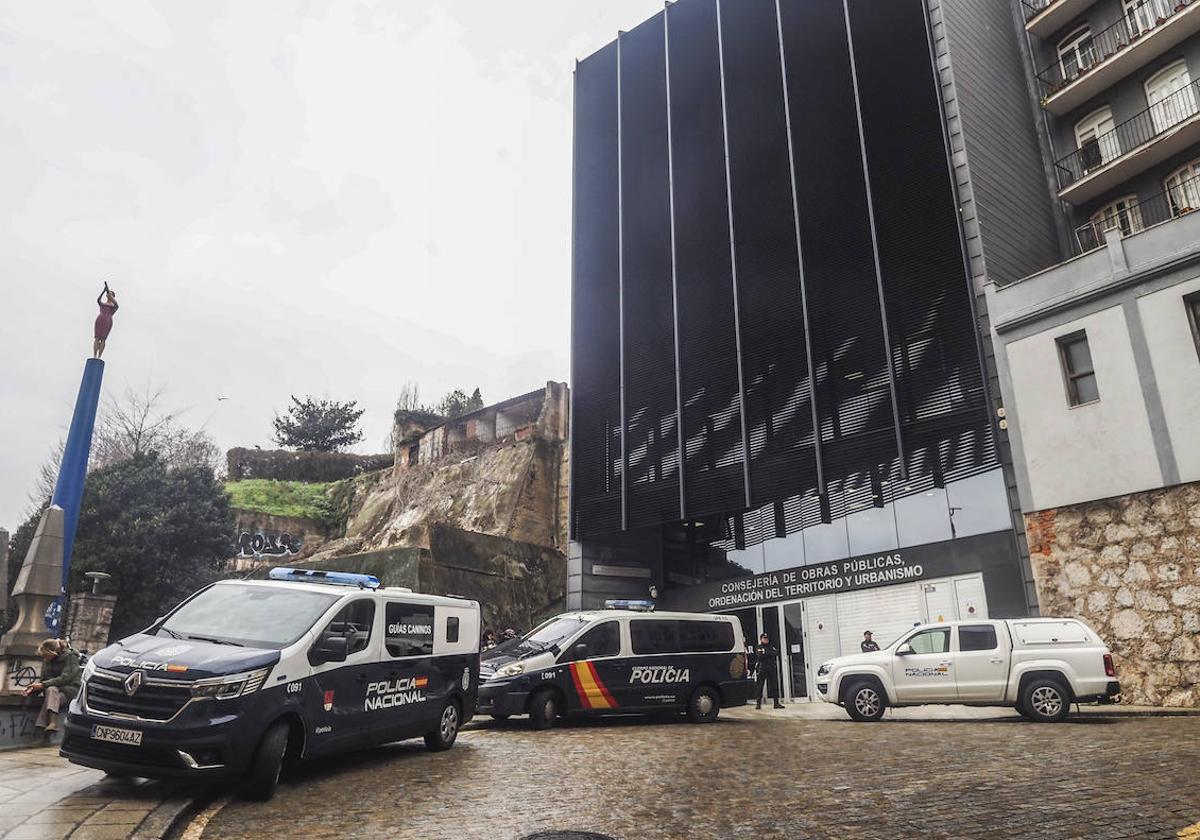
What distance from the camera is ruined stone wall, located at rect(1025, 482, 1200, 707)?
14109 mm

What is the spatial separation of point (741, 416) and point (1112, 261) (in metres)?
9.30

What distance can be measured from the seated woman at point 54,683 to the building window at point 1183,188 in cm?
2457

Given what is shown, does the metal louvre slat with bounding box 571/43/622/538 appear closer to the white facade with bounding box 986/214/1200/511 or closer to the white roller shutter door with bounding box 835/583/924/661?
the white roller shutter door with bounding box 835/583/924/661

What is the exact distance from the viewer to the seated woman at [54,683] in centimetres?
1020

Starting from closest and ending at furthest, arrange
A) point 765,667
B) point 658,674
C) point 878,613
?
point 658,674
point 765,667
point 878,613

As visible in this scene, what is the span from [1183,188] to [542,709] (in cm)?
2006

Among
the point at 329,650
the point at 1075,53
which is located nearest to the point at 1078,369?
the point at 1075,53

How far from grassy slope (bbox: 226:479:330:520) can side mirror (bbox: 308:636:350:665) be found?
36752mm

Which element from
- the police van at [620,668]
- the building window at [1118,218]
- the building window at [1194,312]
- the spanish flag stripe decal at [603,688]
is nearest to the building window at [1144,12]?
the building window at [1118,218]

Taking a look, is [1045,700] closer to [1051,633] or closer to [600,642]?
[1051,633]

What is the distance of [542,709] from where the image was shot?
42.5 feet

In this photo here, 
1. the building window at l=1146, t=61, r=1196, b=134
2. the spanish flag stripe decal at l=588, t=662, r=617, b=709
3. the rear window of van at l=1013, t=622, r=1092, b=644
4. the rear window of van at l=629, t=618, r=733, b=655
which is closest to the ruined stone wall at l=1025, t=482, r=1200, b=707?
the rear window of van at l=1013, t=622, r=1092, b=644

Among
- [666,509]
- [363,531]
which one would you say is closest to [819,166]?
[666,509]

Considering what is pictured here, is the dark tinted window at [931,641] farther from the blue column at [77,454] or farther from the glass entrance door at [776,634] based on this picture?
the blue column at [77,454]
